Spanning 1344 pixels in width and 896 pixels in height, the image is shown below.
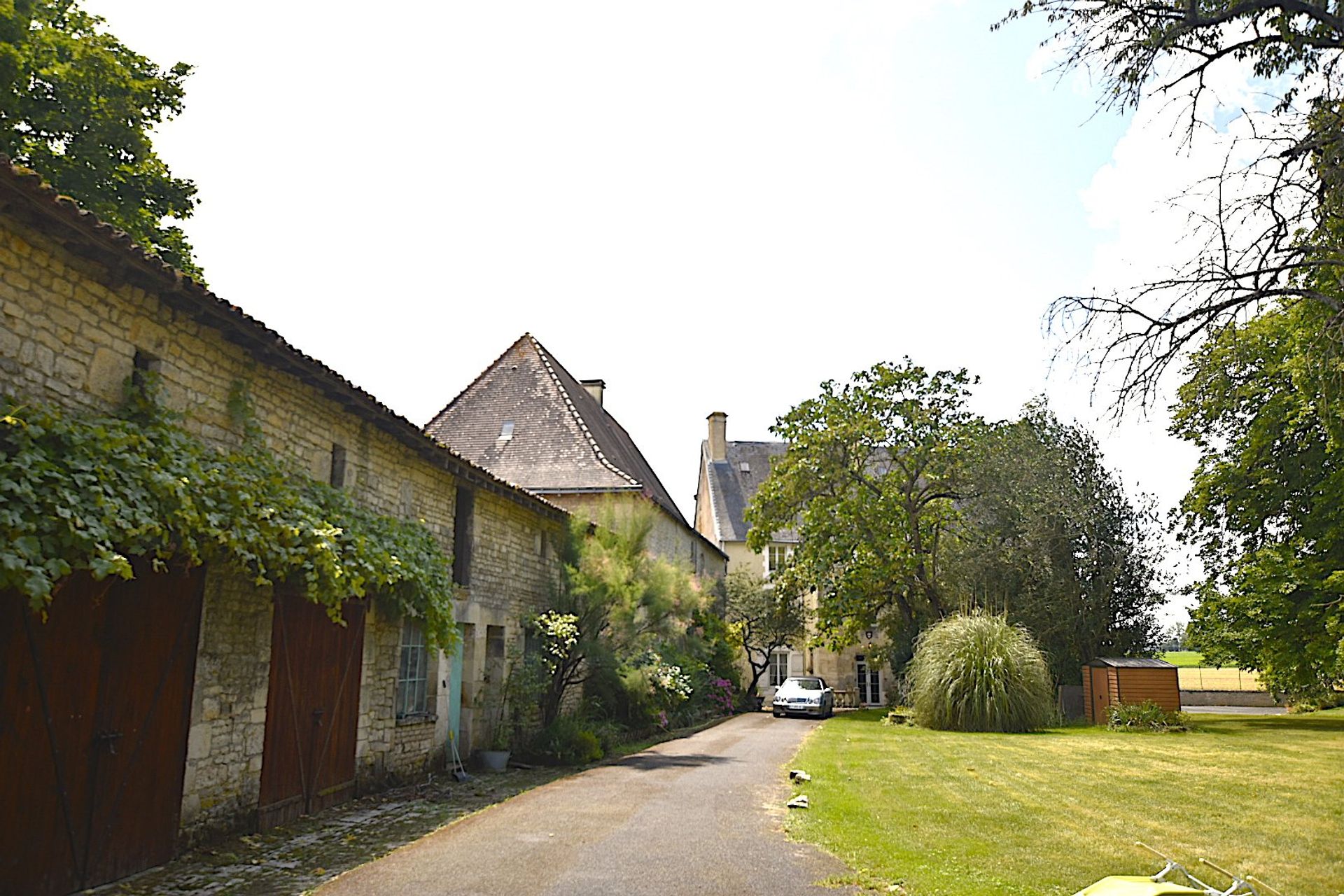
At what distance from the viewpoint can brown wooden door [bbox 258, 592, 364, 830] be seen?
8.45m

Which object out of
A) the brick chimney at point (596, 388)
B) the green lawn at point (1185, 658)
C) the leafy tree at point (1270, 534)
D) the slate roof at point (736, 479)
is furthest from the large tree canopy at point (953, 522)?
the green lawn at point (1185, 658)

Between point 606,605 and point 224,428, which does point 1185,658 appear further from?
point 224,428

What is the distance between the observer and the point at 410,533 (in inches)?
415

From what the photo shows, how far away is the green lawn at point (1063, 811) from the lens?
651 centimetres

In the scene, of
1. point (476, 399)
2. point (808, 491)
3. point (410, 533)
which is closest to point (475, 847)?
point (410, 533)

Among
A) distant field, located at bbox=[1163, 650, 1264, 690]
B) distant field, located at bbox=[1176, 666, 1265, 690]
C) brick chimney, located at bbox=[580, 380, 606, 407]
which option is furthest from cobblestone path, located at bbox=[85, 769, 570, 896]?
distant field, located at bbox=[1176, 666, 1265, 690]

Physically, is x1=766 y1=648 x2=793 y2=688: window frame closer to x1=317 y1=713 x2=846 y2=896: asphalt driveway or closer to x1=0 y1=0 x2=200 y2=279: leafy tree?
x1=317 y1=713 x2=846 y2=896: asphalt driveway

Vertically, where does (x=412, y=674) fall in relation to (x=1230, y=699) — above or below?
above

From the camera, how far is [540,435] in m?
22.9

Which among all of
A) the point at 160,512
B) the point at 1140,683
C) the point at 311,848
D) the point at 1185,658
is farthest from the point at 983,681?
the point at 1185,658

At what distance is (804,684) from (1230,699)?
1879 cm

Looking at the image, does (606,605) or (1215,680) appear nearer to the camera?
(606,605)

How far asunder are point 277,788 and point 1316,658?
20236mm

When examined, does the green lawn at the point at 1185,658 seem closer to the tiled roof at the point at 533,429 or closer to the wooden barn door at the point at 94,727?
the tiled roof at the point at 533,429
